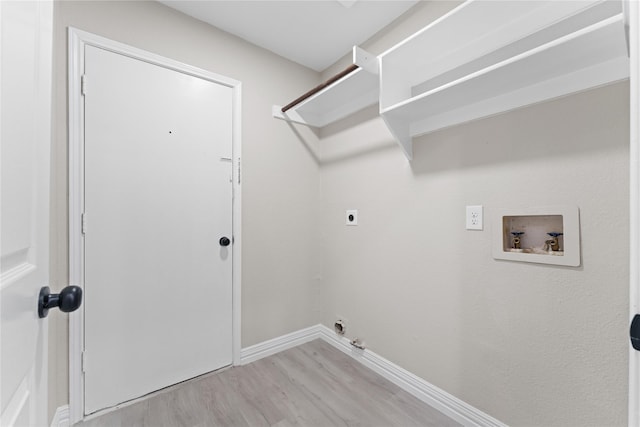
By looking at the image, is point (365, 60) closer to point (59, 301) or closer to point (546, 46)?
point (546, 46)

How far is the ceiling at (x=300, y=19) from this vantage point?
1.69m

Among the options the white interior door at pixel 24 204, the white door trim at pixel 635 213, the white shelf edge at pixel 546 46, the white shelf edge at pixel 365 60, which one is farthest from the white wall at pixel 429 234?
the white interior door at pixel 24 204

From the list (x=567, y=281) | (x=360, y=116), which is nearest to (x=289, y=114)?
(x=360, y=116)

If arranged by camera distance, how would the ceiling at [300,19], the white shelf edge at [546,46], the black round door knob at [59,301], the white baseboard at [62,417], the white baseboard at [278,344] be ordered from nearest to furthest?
the black round door knob at [59,301] < the white shelf edge at [546,46] < the white baseboard at [62,417] < the ceiling at [300,19] < the white baseboard at [278,344]

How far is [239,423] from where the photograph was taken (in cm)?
144

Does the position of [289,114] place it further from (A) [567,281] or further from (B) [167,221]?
(A) [567,281]

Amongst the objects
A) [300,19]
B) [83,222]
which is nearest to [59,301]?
Answer: [83,222]

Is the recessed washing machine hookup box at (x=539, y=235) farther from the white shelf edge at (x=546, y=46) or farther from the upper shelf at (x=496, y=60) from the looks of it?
the white shelf edge at (x=546, y=46)

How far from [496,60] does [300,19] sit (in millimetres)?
1252

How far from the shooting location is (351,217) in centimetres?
214

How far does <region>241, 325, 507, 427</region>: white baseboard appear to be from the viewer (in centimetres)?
141

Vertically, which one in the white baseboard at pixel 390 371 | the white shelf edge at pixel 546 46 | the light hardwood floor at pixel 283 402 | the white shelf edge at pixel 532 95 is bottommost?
the light hardwood floor at pixel 283 402

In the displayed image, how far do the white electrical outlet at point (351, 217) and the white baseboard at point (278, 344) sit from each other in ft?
3.34

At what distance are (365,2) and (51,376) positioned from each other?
2635 mm
